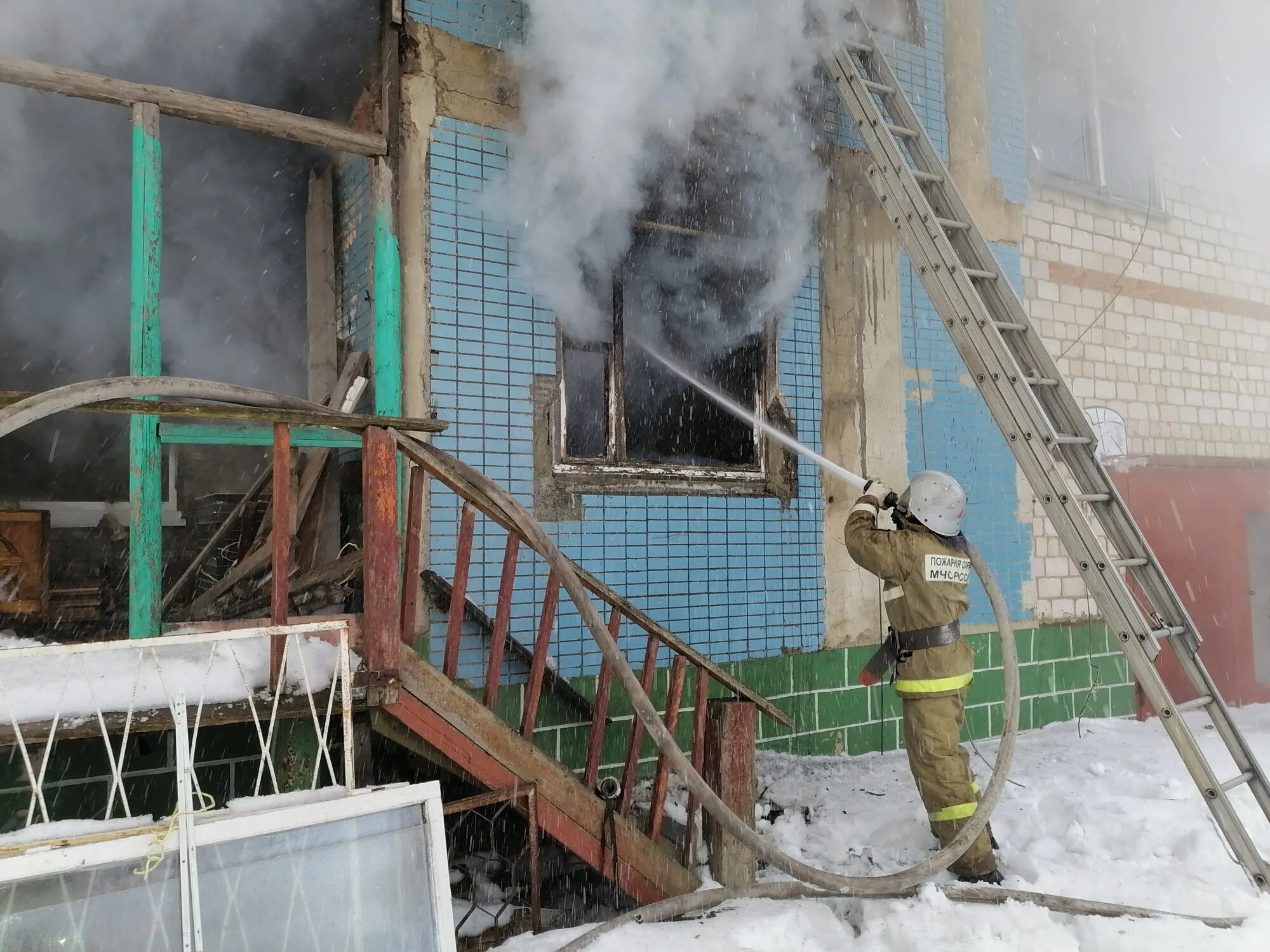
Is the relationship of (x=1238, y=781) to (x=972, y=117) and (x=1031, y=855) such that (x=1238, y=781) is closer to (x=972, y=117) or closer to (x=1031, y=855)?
(x=1031, y=855)

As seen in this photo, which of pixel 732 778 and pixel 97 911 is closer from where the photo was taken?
pixel 97 911

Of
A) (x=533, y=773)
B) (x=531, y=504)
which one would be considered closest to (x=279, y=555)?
(x=533, y=773)

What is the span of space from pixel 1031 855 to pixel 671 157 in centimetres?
452

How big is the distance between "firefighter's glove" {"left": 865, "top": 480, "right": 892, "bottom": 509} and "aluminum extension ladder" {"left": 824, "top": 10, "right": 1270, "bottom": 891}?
0.68 metres

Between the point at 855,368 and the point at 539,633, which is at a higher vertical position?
the point at 855,368

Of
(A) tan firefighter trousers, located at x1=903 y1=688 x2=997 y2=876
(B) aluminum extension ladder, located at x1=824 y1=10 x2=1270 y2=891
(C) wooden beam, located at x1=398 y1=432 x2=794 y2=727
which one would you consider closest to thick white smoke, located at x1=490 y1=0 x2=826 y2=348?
(B) aluminum extension ladder, located at x1=824 y1=10 x2=1270 y2=891

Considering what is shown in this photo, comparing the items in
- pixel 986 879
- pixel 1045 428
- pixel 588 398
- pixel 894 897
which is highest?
pixel 588 398

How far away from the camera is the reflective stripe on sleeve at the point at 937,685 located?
409cm

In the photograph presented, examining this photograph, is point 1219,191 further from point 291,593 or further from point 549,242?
point 291,593

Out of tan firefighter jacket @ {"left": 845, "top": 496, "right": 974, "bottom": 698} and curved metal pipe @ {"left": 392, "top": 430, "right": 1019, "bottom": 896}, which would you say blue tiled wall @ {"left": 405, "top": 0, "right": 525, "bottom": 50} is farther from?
tan firefighter jacket @ {"left": 845, "top": 496, "right": 974, "bottom": 698}

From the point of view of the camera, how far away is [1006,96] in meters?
7.32

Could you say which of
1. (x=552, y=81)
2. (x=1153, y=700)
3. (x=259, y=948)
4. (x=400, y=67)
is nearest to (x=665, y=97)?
(x=552, y=81)

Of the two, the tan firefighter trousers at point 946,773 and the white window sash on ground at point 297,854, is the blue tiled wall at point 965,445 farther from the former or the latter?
the white window sash on ground at point 297,854

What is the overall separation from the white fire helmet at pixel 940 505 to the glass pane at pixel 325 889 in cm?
284
